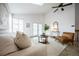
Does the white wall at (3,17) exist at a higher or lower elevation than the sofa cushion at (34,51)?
higher

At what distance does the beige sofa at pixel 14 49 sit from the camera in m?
1.62

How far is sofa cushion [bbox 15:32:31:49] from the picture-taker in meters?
1.76

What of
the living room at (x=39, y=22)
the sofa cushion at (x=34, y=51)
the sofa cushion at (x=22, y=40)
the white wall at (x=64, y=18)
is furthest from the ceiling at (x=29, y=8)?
the sofa cushion at (x=34, y=51)

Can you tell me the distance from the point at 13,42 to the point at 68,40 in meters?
1.00

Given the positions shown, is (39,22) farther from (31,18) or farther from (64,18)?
(64,18)

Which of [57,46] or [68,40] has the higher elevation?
[68,40]

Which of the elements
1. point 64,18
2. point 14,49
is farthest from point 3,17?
point 64,18

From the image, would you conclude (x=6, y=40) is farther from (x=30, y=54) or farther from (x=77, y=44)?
(x=77, y=44)

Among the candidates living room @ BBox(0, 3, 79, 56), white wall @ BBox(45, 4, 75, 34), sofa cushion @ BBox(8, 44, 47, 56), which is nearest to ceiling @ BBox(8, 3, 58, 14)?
living room @ BBox(0, 3, 79, 56)

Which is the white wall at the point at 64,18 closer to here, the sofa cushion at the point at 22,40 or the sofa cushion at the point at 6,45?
the sofa cushion at the point at 22,40

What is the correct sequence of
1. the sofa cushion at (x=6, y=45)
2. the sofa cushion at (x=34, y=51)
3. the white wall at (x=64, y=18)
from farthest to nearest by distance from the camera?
the white wall at (x=64, y=18) → the sofa cushion at (x=34, y=51) → the sofa cushion at (x=6, y=45)

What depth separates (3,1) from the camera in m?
1.71

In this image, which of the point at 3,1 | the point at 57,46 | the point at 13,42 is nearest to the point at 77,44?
the point at 57,46

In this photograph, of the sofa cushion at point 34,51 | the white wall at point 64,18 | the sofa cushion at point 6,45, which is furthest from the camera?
the white wall at point 64,18
